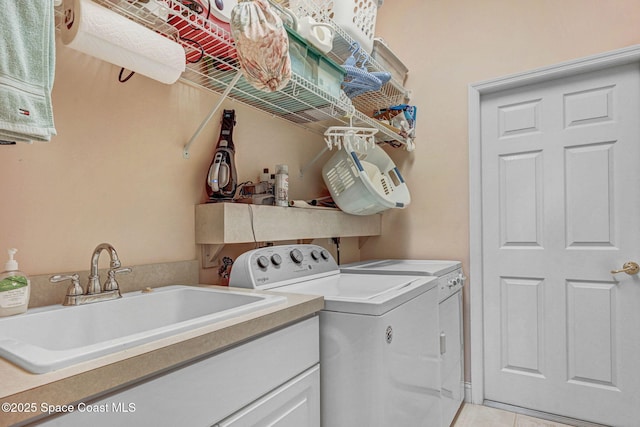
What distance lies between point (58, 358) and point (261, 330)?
437 millimetres

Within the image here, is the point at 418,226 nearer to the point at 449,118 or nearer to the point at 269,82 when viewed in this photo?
the point at 449,118

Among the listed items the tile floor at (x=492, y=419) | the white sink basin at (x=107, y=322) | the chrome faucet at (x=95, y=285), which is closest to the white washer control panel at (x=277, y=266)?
the white sink basin at (x=107, y=322)

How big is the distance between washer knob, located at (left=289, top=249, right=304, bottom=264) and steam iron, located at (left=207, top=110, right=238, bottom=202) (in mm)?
369

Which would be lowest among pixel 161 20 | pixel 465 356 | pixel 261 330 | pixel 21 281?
pixel 465 356

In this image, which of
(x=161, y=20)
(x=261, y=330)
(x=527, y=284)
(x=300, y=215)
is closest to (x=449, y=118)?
(x=527, y=284)

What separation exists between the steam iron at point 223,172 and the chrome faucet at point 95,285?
0.46 metres

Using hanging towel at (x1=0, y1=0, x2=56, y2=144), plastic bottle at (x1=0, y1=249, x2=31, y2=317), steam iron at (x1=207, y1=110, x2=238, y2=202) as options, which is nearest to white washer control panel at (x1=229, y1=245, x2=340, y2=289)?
steam iron at (x1=207, y1=110, x2=238, y2=202)

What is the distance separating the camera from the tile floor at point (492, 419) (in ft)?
7.17

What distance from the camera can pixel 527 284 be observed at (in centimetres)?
236

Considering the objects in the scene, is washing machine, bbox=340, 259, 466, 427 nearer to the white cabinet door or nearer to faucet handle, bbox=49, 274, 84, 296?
the white cabinet door

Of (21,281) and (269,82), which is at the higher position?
(269,82)

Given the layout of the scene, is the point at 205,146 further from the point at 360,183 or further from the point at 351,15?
the point at 351,15

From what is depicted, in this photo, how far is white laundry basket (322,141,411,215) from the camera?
2.12 metres

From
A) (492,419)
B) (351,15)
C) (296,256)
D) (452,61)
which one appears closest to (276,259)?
(296,256)
